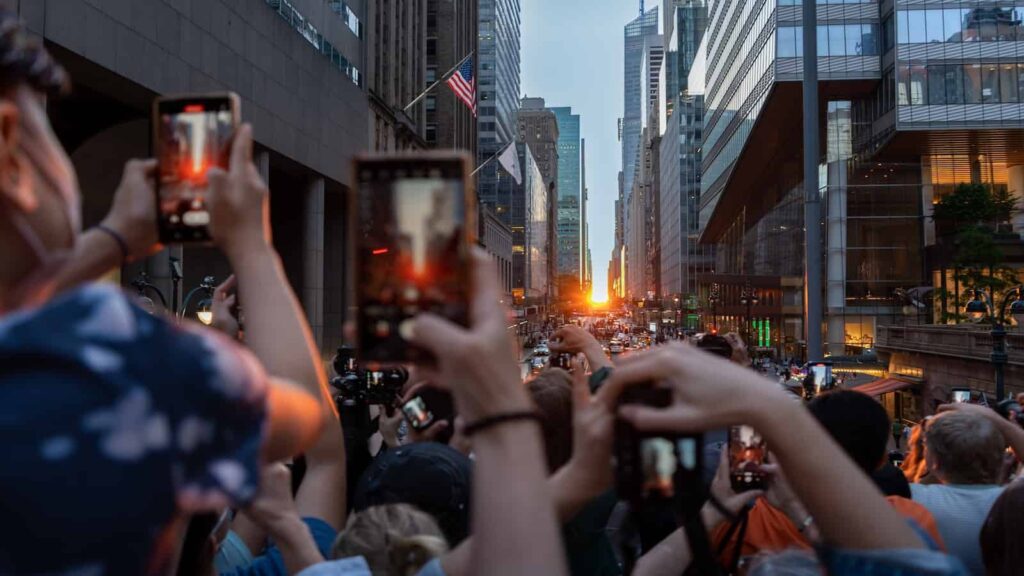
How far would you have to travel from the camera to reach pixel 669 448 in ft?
5.10

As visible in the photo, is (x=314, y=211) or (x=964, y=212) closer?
(x=314, y=211)

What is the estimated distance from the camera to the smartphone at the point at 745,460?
2.88 meters

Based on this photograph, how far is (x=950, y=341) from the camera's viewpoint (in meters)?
29.4

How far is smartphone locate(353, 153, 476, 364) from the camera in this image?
4.89 ft

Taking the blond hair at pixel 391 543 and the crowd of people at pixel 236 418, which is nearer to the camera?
the crowd of people at pixel 236 418

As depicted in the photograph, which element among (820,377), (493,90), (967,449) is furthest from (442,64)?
(967,449)

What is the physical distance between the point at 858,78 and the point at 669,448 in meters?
57.8

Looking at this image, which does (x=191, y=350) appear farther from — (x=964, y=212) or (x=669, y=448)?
(x=964, y=212)

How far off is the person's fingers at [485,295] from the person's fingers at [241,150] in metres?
0.70

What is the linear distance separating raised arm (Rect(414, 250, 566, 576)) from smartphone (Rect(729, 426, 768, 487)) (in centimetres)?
168

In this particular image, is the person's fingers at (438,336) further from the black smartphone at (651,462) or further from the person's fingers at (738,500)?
the person's fingers at (738,500)

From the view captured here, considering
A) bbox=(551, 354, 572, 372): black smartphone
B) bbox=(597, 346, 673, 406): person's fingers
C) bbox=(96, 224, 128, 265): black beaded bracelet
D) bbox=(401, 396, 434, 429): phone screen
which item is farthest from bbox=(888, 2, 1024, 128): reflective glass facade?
bbox=(96, 224, 128, 265): black beaded bracelet

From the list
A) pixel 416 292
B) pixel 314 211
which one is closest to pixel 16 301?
pixel 416 292

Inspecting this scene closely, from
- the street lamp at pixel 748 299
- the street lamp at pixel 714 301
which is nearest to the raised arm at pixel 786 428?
the street lamp at pixel 748 299
